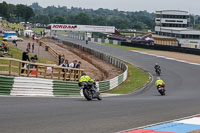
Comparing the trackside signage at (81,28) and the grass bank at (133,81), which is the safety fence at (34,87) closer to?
the grass bank at (133,81)

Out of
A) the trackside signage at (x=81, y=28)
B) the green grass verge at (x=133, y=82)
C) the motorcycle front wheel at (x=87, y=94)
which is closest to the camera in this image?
the motorcycle front wheel at (x=87, y=94)

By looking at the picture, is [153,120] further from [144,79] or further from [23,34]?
[23,34]

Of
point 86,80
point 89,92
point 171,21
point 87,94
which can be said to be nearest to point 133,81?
point 89,92

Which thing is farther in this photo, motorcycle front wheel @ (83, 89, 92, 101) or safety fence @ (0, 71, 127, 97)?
safety fence @ (0, 71, 127, 97)

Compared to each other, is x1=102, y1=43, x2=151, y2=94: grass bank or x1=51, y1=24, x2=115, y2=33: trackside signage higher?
x1=51, y1=24, x2=115, y2=33: trackside signage

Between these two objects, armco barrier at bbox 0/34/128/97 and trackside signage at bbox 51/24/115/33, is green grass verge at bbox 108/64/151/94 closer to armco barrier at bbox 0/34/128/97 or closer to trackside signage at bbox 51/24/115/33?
armco barrier at bbox 0/34/128/97

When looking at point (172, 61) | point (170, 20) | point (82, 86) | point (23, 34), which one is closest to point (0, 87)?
point (82, 86)

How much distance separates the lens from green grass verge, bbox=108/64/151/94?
3106 cm

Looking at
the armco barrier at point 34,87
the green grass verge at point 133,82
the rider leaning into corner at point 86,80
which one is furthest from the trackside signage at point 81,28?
the rider leaning into corner at point 86,80

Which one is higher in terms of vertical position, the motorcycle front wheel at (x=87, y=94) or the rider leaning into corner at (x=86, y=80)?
the rider leaning into corner at (x=86, y=80)

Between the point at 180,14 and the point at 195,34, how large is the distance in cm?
2202

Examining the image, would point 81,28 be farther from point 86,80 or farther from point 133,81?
point 86,80

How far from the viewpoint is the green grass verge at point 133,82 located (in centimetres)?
3106

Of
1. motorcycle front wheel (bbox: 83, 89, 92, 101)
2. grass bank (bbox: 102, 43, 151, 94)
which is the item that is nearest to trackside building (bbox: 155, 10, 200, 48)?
grass bank (bbox: 102, 43, 151, 94)
